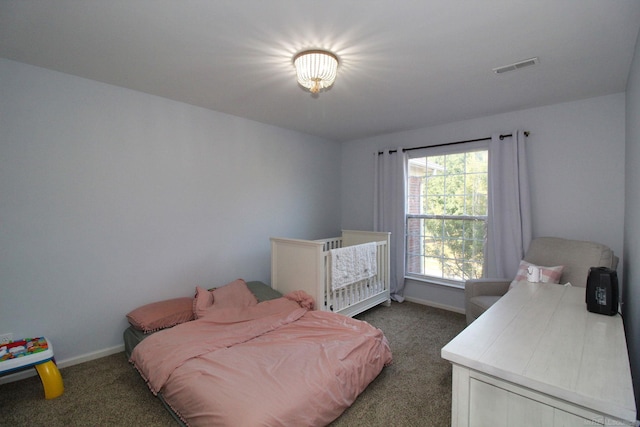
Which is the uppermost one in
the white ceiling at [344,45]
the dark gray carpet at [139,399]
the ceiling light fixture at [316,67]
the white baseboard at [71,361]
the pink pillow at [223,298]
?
the white ceiling at [344,45]

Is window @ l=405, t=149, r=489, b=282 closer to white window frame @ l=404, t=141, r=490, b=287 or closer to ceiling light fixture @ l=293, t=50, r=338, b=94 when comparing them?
white window frame @ l=404, t=141, r=490, b=287

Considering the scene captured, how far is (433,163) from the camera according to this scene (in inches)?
148

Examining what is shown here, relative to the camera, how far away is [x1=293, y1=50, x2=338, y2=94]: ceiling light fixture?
73.0 inches

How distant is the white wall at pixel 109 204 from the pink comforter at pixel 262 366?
747mm

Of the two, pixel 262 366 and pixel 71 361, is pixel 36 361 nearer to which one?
pixel 71 361

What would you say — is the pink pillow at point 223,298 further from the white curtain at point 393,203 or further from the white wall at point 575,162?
the white wall at point 575,162

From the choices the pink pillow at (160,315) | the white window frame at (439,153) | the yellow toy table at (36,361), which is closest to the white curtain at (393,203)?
the white window frame at (439,153)

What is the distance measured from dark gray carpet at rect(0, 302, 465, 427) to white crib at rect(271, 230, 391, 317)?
0.72 m

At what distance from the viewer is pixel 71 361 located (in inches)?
90.4

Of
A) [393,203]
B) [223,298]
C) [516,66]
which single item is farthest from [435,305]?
[516,66]

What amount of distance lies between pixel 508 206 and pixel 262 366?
113 inches

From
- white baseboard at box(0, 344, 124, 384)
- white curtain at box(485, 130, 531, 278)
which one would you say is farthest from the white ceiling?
white baseboard at box(0, 344, 124, 384)

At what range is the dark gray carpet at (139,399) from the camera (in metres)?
1.71

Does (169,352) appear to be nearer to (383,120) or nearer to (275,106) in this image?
(275,106)
